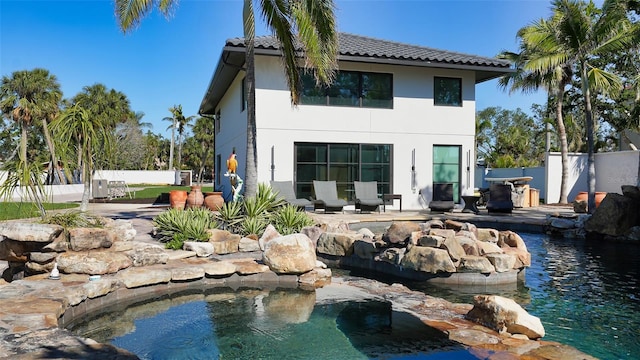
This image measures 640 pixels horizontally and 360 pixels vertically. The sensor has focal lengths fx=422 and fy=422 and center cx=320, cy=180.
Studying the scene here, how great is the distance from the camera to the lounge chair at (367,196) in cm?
1250

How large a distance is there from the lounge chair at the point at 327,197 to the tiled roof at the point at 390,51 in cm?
406

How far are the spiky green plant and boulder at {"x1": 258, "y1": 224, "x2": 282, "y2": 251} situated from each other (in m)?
0.50

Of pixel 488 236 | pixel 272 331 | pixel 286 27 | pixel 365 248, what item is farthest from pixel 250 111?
pixel 272 331

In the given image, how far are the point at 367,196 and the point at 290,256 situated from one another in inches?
303

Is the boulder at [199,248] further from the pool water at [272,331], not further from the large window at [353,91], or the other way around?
the large window at [353,91]

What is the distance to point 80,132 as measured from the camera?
272 inches

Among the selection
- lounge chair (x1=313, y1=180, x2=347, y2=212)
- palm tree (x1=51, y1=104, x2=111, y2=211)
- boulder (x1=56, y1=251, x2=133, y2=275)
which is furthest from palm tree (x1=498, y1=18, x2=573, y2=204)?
boulder (x1=56, y1=251, x2=133, y2=275)

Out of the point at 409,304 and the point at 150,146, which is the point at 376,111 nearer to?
the point at 409,304

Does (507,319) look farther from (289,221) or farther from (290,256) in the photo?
(289,221)

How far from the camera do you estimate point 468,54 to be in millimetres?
15695

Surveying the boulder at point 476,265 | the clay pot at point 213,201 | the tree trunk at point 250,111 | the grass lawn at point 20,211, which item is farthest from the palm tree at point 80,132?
the boulder at point 476,265

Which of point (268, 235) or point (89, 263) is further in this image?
point (268, 235)

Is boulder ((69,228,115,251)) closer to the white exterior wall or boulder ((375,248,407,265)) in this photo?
boulder ((375,248,407,265))

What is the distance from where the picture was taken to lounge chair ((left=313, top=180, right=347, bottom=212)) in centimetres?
1189
